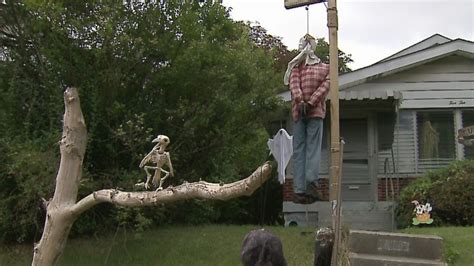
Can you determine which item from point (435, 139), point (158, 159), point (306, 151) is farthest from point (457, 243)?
point (435, 139)

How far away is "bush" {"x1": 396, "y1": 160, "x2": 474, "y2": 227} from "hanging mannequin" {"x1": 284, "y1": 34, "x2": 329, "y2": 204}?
21.1 feet

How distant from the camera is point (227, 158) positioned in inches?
504

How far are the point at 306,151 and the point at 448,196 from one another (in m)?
6.59

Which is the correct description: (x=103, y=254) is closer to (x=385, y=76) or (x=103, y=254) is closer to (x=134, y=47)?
(x=134, y=47)

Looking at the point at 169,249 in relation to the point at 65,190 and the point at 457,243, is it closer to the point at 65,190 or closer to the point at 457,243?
the point at 457,243

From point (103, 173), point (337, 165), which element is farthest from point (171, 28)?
point (337, 165)

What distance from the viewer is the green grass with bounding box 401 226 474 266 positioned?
9414mm

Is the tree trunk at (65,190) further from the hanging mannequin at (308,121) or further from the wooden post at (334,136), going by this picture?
the wooden post at (334,136)

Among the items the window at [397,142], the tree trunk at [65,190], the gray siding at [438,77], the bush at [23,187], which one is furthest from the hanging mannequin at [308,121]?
the window at [397,142]

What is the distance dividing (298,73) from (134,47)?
201 inches

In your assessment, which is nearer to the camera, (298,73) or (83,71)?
(298,73)

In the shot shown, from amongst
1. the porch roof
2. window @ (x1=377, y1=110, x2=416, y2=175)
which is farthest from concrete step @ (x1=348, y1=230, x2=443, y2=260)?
window @ (x1=377, y1=110, x2=416, y2=175)

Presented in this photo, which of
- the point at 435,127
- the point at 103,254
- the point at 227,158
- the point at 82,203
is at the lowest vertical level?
the point at 103,254

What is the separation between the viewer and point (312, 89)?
652 centimetres
